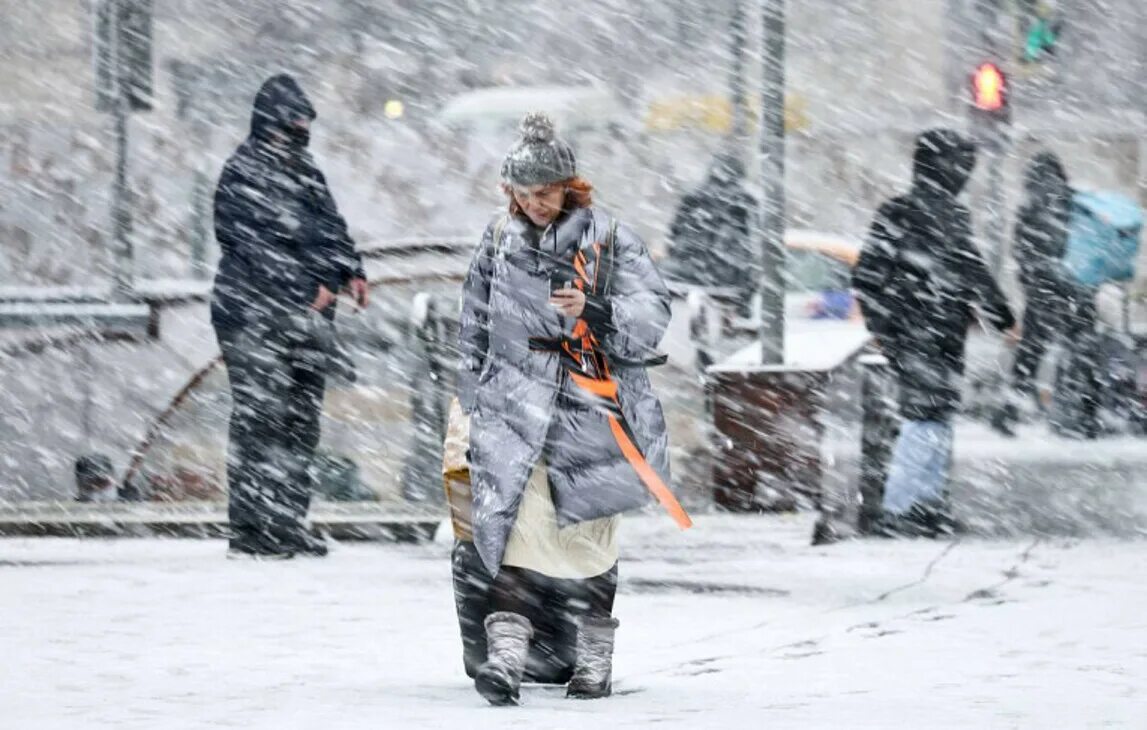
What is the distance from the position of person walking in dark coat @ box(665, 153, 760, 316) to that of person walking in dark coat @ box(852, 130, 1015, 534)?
275 inches

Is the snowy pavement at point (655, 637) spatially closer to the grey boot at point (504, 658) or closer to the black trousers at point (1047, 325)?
the grey boot at point (504, 658)

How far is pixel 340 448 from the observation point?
15055 mm

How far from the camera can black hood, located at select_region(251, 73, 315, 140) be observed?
422 inches

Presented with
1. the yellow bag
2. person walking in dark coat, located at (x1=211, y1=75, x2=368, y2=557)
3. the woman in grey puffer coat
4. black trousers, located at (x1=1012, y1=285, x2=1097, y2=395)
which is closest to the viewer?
the woman in grey puffer coat

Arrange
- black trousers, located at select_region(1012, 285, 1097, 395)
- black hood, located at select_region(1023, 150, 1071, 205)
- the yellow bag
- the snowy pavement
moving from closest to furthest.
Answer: the snowy pavement < the yellow bag < black hood, located at select_region(1023, 150, 1071, 205) < black trousers, located at select_region(1012, 285, 1097, 395)

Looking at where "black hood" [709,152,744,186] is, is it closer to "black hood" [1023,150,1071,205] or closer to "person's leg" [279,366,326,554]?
"black hood" [1023,150,1071,205]

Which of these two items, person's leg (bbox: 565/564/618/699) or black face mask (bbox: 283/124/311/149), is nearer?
person's leg (bbox: 565/564/618/699)

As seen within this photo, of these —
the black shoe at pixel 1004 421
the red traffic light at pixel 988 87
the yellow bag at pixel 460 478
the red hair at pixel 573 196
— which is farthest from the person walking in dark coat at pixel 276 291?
the black shoe at pixel 1004 421

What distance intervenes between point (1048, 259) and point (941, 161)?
13.3ft

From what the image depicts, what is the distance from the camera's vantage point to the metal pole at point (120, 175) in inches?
509

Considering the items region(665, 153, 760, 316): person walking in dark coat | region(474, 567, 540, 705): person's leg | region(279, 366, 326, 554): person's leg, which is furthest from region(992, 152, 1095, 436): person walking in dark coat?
region(474, 567, 540, 705): person's leg

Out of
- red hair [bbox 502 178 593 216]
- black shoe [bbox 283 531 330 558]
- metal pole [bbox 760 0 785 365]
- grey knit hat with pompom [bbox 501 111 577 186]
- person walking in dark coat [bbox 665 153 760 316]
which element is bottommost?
person walking in dark coat [bbox 665 153 760 316]

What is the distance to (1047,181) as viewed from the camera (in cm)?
1563

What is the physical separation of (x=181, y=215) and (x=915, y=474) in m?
16.9
